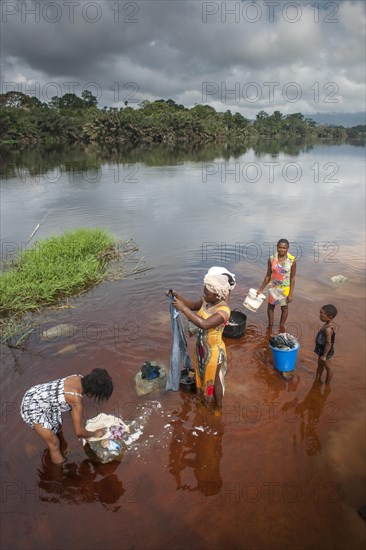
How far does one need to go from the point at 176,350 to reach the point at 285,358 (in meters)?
1.58

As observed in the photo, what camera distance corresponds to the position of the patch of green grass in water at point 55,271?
23.4ft

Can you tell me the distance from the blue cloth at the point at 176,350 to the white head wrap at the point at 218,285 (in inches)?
29.6

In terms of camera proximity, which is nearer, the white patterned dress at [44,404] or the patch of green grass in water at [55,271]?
the white patterned dress at [44,404]

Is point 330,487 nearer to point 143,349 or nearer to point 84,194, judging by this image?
point 143,349

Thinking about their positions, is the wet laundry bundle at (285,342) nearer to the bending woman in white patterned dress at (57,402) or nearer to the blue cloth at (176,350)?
the blue cloth at (176,350)

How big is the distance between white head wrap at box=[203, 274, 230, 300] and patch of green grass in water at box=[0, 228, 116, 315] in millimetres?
4588

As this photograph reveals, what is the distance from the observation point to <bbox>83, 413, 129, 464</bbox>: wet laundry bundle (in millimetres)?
3727

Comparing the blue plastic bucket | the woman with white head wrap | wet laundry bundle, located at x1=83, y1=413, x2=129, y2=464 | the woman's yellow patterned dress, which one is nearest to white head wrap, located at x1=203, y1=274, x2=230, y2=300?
the woman with white head wrap

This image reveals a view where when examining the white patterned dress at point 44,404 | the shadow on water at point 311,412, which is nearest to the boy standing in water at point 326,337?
the shadow on water at point 311,412

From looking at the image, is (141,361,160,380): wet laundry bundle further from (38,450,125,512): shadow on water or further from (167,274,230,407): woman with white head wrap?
(38,450,125,512): shadow on water

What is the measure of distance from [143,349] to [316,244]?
7.37 meters

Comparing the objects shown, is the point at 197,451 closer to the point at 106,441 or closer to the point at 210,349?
the point at 106,441

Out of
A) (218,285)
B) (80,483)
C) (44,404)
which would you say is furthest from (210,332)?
(80,483)

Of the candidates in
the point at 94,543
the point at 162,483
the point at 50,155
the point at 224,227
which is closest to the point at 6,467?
the point at 94,543
